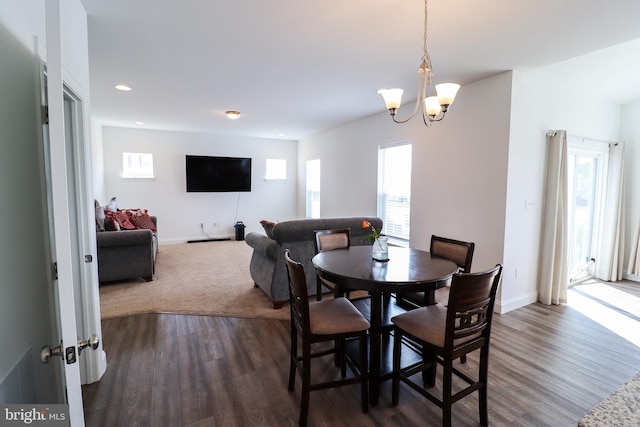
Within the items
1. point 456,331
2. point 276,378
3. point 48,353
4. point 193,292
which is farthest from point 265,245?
point 48,353

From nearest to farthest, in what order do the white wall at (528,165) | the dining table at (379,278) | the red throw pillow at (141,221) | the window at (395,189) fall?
1. the dining table at (379,278)
2. the white wall at (528,165)
3. the window at (395,189)
4. the red throw pillow at (141,221)

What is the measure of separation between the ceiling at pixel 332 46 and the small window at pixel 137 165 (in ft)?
8.31

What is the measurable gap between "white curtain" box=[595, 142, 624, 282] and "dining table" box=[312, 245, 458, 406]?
12.4 feet

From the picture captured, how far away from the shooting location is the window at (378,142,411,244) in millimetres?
4789

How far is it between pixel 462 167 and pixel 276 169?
5.46 m

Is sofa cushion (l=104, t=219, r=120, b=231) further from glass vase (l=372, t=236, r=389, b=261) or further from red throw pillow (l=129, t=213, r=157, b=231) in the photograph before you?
glass vase (l=372, t=236, r=389, b=261)

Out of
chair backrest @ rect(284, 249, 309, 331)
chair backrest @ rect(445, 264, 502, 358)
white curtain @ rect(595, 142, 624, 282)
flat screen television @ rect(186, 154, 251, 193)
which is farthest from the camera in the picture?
flat screen television @ rect(186, 154, 251, 193)

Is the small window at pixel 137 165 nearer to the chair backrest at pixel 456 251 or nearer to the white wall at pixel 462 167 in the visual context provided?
the white wall at pixel 462 167

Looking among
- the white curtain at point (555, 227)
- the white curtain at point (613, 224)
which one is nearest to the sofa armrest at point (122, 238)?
the white curtain at point (555, 227)

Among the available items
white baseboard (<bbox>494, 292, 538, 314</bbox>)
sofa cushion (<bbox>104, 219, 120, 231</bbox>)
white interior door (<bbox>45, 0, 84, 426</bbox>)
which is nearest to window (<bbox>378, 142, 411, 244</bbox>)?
white baseboard (<bbox>494, 292, 538, 314</bbox>)

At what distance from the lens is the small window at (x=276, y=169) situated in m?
8.24

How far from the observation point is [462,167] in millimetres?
3742

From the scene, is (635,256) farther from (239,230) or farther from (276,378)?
(239,230)

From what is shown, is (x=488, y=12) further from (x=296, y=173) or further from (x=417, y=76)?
(x=296, y=173)
